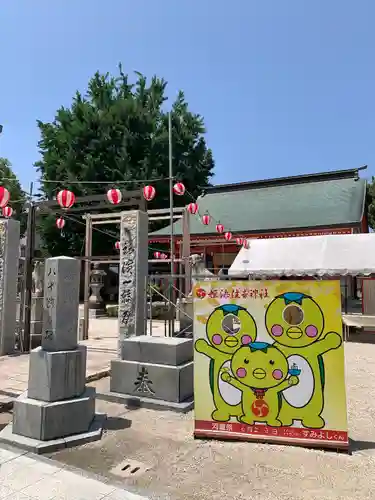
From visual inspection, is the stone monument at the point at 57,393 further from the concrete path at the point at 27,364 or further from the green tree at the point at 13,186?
the green tree at the point at 13,186

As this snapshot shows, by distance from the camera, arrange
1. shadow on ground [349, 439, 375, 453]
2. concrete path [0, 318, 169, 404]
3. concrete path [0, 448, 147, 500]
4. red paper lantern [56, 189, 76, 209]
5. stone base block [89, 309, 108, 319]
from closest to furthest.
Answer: concrete path [0, 448, 147, 500]
shadow on ground [349, 439, 375, 453]
concrete path [0, 318, 169, 404]
red paper lantern [56, 189, 76, 209]
stone base block [89, 309, 108, 319]

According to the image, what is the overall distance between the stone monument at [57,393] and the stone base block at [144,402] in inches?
34.1

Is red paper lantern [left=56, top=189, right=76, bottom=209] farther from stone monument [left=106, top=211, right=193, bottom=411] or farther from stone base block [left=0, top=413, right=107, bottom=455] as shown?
stone base block [left=0, top=413, right=107, bottom=455]

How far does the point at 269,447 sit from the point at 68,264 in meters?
3.26

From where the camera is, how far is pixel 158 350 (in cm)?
552

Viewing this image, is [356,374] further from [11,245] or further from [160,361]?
[11,245]

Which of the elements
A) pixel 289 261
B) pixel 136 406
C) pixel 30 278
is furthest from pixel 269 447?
pixel 289 261

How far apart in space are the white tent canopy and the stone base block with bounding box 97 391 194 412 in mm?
7215

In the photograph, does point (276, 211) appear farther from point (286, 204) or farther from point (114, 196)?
point (114, 196)

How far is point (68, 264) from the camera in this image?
15.7 ft

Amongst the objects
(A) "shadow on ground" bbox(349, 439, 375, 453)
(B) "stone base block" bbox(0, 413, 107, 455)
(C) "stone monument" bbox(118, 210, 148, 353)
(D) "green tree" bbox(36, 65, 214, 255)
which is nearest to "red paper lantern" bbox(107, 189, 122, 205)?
(C) "stone monument" bbox(118, 210, 148, 353)

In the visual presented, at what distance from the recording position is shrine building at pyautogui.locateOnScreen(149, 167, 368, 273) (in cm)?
1620

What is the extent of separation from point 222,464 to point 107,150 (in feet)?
76.6

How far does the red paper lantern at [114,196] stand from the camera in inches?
349
